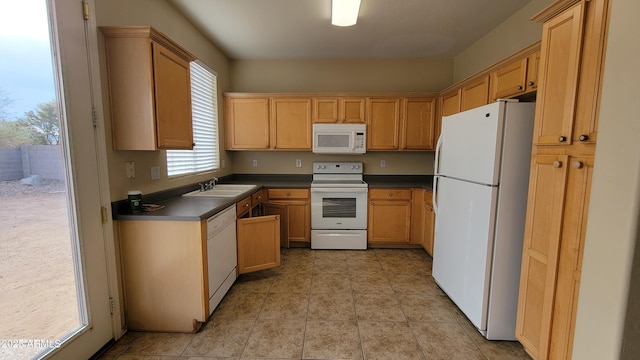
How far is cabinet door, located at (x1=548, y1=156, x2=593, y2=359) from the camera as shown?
127 centimetres

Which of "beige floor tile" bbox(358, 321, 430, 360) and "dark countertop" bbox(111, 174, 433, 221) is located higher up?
"dark countertop" bbox(111, 174, 433, 221)

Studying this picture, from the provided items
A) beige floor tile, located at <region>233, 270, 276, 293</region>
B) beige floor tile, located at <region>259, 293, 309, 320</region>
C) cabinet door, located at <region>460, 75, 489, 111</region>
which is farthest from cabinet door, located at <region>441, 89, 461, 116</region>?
beige floor tile, located at <region>233, 270, 276, 293</region>

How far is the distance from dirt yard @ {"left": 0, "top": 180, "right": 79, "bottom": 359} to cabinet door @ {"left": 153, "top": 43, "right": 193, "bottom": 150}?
696mm

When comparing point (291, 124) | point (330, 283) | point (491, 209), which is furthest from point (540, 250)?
point (291, 124)

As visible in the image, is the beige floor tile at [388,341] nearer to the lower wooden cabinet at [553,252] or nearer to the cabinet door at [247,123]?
the lower wooden cabinet at [553,252]

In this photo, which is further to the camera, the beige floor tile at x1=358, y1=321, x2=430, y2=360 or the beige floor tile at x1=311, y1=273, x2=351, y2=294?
the beige floor tile at x1=311, y1=273, x2=351, y2=294

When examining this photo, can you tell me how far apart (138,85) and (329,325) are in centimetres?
219

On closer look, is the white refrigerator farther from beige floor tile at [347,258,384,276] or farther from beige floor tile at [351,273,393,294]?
beige floor tile at [347,258,384,276]

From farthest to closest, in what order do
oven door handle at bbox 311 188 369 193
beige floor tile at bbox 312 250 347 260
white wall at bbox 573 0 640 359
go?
1. oven door handle at bbox 311 188 369 193
2. beige floor tile at bbox 312 250 347 260
3. white wall at bbox 573 0 640 359

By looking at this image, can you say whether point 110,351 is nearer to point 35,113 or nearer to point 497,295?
point 35,113

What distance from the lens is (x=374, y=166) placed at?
408 cm

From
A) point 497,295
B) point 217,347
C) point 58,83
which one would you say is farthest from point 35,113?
point 497,295

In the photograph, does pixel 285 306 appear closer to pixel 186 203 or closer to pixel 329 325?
pixel 329 325

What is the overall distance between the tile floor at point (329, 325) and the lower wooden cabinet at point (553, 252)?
392 mm
